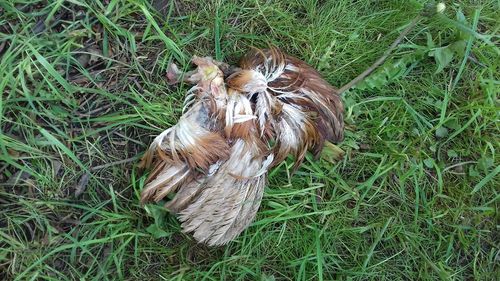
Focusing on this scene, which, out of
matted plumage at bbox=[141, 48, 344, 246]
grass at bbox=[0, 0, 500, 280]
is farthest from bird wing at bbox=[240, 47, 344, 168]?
grass at bbox=[0, 0, 500, 280]

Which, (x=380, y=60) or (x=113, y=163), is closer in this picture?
(x=113, y=163)

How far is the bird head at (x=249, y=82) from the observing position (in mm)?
2740

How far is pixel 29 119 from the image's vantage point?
280 centimetres

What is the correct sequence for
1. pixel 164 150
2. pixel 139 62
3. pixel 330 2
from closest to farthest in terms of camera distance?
1. pixel 164 150
2. pixel 139 62
3. pixel 330 2

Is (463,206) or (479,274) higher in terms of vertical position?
(463,206)

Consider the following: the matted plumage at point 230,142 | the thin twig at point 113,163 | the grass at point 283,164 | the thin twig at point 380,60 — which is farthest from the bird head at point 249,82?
the thin twig at point 113,163

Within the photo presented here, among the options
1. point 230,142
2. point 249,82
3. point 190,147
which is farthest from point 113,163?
point 249,82

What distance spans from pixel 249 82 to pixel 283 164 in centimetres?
50

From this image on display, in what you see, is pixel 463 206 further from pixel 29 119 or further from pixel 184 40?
pixel 29 119

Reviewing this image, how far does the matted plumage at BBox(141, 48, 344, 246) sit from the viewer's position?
8.91 feet

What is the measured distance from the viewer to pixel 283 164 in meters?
2.95

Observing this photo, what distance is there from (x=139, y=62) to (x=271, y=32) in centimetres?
75

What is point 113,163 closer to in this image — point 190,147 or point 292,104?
point 190,147

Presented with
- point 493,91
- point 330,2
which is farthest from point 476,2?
point 330,2
